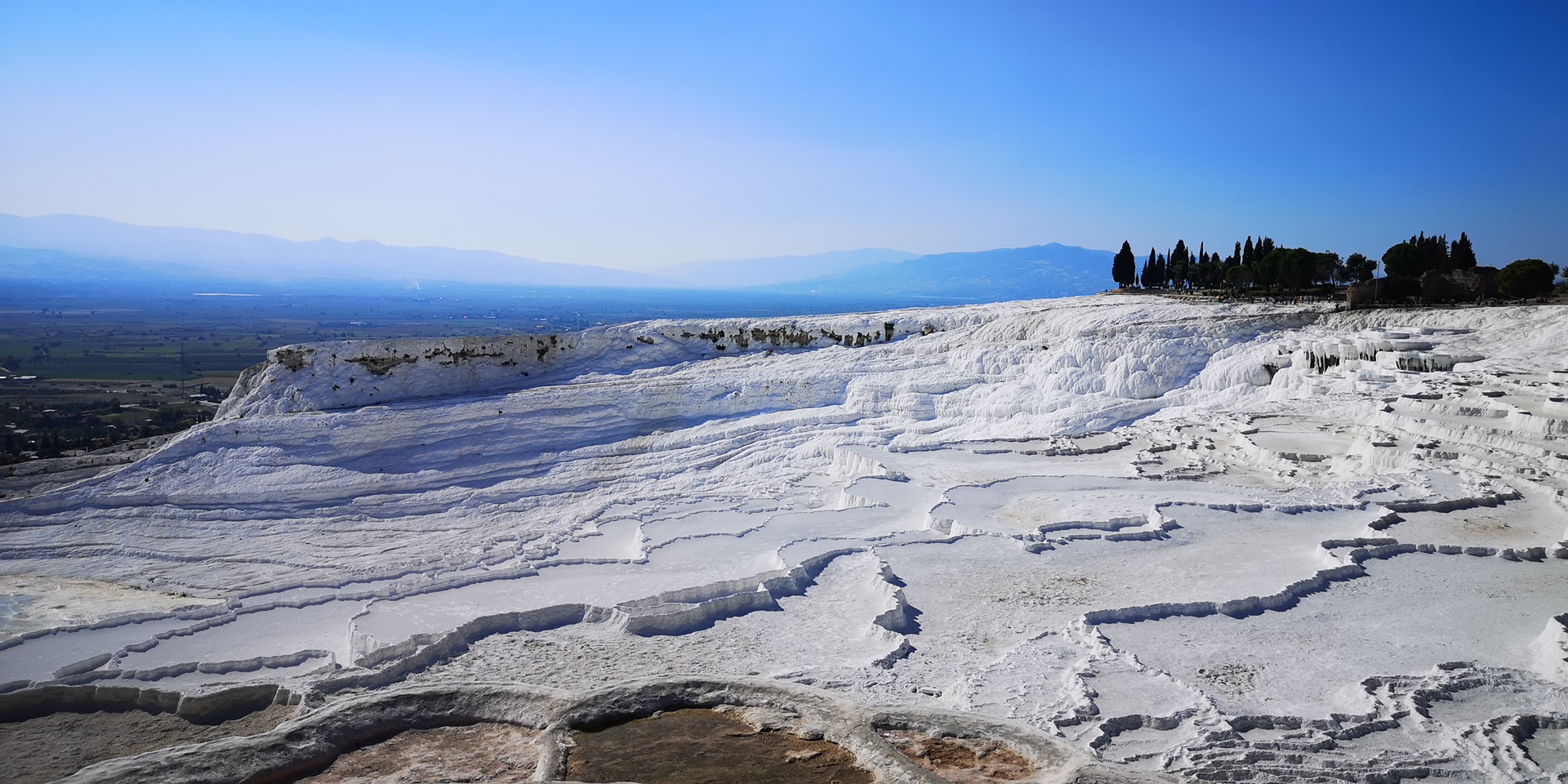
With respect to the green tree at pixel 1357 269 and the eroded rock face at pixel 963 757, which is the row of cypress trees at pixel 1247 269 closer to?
the green tree at pixel 1357 269

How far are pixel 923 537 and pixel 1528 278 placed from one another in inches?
975

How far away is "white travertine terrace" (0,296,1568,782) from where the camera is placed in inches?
342

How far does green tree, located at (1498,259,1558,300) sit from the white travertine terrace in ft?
16.8

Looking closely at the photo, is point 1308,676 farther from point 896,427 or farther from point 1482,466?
point 896,427

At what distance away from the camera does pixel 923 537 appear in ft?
44.9

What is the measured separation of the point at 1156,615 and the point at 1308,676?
1.82 meters

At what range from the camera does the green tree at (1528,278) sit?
27.1 meters

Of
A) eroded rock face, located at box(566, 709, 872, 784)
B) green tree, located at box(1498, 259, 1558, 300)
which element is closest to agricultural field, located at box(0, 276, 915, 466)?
eroded rock face, located at box(566, 709, 872, 784)

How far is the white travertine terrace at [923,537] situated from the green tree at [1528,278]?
5.13 meters

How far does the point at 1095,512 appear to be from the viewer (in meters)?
14.4

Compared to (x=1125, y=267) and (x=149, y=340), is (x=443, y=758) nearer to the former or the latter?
(x=1125, y=267)

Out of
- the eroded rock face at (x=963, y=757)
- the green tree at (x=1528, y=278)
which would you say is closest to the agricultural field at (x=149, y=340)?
the eroded rock face at (x=963, y=757)

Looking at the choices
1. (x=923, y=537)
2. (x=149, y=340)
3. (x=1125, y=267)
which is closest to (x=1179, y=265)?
(x=1125, y=267)

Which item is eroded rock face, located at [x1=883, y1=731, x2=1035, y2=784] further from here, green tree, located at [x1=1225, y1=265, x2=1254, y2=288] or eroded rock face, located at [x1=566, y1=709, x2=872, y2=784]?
green tree, located at [x1=1225, y1=265, x2=1254, y2=288]
